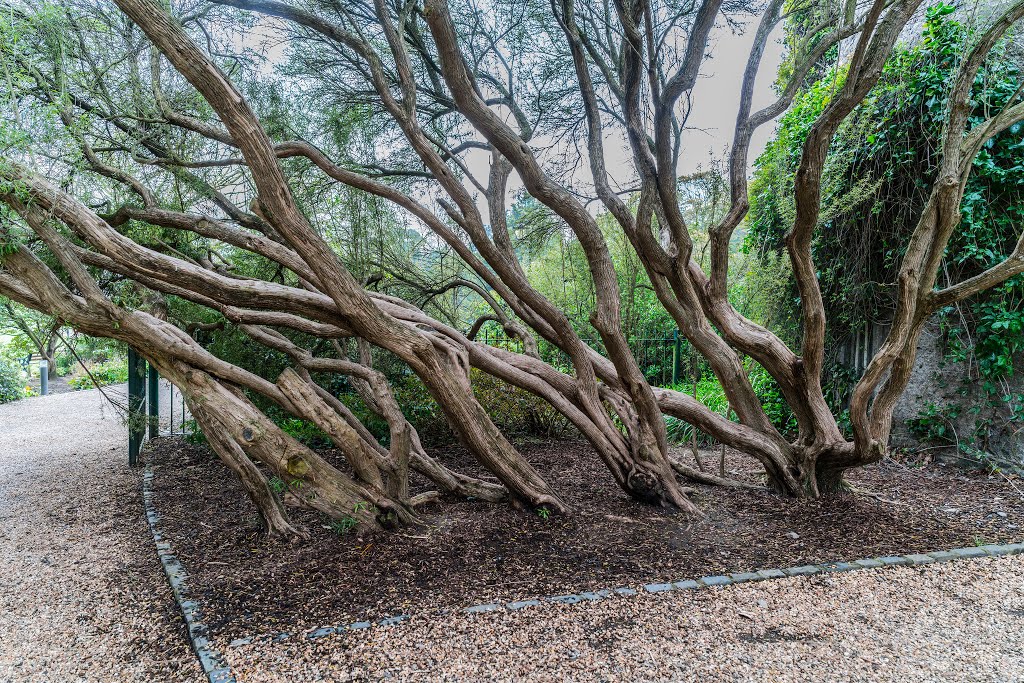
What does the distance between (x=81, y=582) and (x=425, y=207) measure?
122 inches

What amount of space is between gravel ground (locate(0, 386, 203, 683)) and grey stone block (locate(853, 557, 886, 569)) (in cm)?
326

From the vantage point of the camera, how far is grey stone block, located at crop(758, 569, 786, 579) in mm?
3164

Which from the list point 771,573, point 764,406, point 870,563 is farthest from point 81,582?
point 764,406

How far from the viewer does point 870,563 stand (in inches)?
133

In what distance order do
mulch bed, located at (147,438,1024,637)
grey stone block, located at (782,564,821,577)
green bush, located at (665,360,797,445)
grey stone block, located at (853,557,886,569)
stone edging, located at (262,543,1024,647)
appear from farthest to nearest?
green bush, located at (665,360,797,445), grey stone block, located at (853,557,886,569), grey stone block, located at (782,564,821,577), mulch bed, located at (147,438,1024,637), stone edging, located at (262,543,1024,647)

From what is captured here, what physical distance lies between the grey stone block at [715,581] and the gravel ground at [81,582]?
Result: 7.51 ft

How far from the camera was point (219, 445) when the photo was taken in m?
3.47

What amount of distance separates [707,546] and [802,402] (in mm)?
1542

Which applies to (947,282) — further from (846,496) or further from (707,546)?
(707,546)

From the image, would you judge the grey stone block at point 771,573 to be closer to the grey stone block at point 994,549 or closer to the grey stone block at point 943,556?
the grey stone block at point 943,556

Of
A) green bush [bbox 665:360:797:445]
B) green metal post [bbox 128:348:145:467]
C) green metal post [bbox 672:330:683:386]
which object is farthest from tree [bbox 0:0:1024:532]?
green metal post [bbox 672:330:683:386]

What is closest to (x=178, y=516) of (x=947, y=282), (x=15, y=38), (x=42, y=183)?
(x=42, y=183)

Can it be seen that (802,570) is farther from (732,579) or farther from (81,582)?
(81,582)

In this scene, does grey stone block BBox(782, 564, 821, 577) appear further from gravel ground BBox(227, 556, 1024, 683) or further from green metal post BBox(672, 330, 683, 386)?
green metal post BBox(672, 330, 683, 386)
